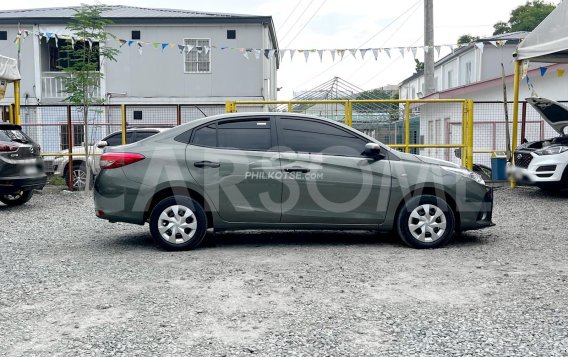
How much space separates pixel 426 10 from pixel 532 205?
11.5 meters

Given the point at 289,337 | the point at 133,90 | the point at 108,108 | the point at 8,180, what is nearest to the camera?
the point at 289,337

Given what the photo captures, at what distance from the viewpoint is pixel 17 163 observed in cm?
1073

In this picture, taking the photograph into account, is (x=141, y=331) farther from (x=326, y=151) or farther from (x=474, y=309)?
(x=326, y=151)

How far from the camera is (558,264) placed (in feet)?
21.3

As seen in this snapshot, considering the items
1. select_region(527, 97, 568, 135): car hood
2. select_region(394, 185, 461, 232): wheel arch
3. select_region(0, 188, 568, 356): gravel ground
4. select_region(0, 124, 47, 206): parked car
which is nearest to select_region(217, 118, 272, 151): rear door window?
select_region(0, 188, 568, 356): gravel ground

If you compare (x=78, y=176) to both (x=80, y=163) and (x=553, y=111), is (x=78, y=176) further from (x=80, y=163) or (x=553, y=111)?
(x=553, y=111)

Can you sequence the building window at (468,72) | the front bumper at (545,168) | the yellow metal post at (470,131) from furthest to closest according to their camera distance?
1. the building window at (468,72)
2. the yellow metal post at (470,131)
3. the front bumper at (545,168)

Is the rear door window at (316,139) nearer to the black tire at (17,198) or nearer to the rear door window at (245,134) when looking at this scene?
the rear door window at (245,134)

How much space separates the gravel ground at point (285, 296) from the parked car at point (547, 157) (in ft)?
12.1

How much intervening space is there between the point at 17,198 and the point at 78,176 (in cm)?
284

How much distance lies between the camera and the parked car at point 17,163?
1059 cm

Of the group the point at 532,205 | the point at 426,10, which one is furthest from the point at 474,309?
the point at 426,10

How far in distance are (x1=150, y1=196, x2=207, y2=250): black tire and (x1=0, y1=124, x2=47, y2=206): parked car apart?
15.0 ft

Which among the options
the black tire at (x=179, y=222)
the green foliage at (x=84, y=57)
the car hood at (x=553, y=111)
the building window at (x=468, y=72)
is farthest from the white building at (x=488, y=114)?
the black tire at (x=179, y=222)
